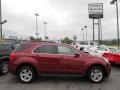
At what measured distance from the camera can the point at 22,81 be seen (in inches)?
364

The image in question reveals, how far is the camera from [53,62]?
30.4ft

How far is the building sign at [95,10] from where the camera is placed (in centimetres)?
4781

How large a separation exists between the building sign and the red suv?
39.4m

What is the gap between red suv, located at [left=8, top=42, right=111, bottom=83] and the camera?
9.22 m

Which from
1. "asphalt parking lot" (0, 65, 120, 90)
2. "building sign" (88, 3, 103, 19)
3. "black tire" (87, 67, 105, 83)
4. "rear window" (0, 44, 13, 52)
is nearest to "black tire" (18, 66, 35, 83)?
"asphalt parking lot" (0, 65, 120, 90)

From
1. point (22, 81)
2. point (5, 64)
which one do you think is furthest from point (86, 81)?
point (5, 64)

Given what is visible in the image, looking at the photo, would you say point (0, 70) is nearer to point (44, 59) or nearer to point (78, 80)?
point (44, 59)

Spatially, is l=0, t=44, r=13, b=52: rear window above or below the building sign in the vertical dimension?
below

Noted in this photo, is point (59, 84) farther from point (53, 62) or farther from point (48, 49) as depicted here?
point (48, 49)

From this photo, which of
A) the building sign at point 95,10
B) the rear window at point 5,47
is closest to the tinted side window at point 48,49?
the rear window at point 5,47

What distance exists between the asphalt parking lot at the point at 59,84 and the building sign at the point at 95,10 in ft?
126

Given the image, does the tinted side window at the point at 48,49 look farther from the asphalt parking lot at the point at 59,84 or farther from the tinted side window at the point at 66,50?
the asphalt parking lot at the point at 59,84

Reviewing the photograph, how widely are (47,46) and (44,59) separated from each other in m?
0.61

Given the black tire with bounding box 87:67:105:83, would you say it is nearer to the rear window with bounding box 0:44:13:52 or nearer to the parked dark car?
the parked dark car
